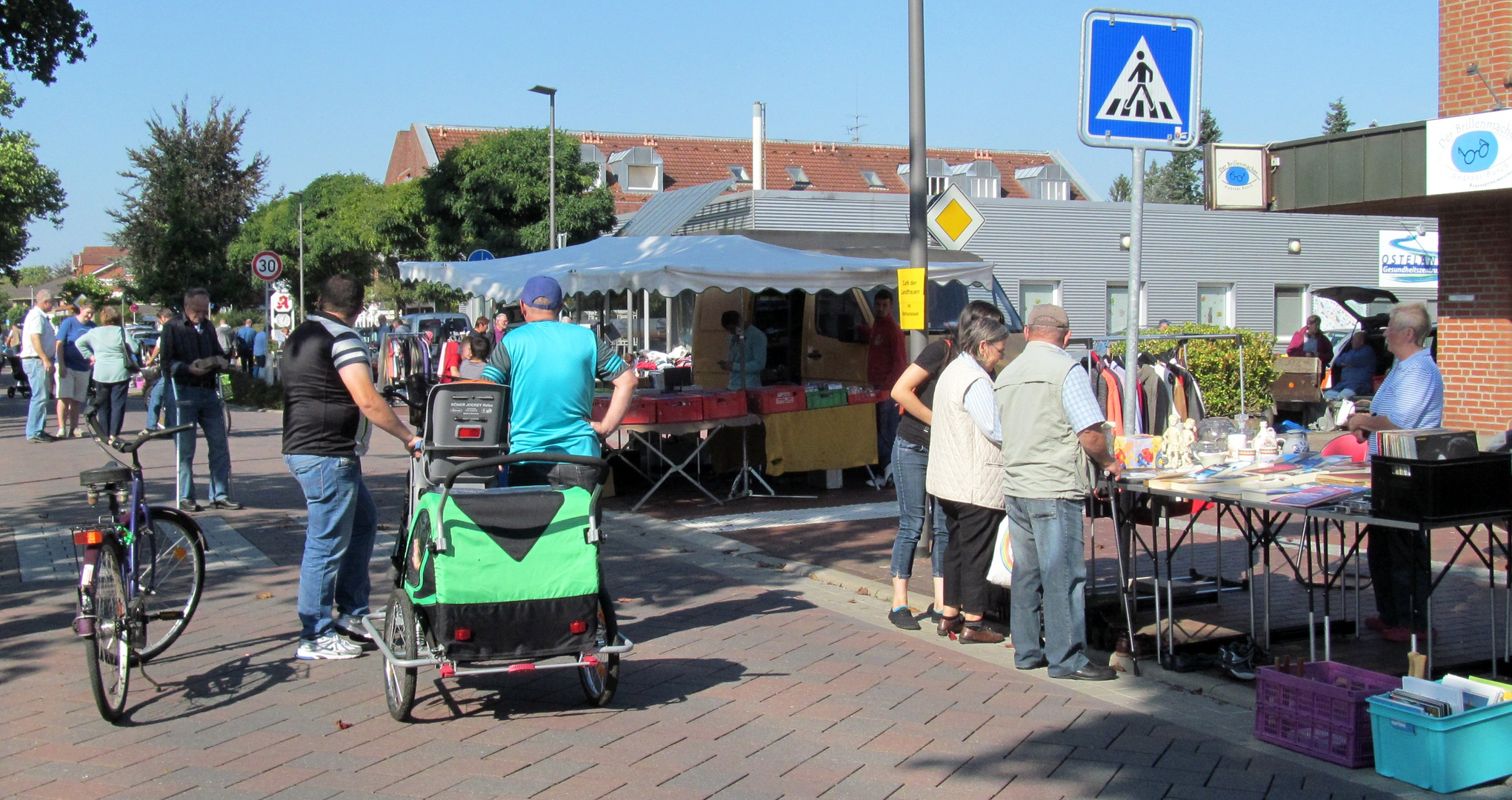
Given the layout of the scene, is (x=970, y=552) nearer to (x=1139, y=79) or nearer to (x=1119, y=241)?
(x=1139, y=79)

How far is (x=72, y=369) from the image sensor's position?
18.0 metres

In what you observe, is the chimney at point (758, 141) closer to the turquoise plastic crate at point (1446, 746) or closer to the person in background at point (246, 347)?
the person in background at point (246, 347)

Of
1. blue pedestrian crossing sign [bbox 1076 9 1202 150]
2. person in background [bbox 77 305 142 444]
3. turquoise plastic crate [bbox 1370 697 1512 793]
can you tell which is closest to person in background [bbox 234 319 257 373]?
person in background [bbox 77 305 142 444]

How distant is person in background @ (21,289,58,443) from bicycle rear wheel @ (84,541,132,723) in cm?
1446

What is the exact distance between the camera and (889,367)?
1236 cm

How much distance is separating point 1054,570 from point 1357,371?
1244cm

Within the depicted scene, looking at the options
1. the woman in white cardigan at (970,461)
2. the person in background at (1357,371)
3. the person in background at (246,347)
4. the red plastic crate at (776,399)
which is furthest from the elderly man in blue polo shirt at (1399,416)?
the person in background at (246,347)

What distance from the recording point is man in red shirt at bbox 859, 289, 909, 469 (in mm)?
12156

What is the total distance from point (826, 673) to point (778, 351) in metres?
10.6

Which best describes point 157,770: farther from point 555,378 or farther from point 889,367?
point 889,367

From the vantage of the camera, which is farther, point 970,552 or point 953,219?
point 953,219

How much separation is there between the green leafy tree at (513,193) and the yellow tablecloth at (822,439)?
71.1 feet

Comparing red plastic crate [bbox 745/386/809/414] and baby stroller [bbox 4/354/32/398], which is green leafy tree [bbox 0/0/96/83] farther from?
baby stroller [bbox 4/354/32/398]

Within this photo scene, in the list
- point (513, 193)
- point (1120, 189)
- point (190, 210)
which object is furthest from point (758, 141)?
point (1120, 189)
